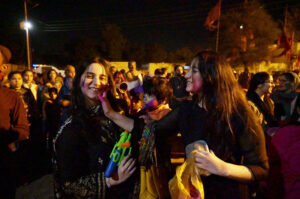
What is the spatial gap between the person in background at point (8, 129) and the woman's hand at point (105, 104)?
128 cm

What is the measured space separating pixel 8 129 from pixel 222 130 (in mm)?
2269

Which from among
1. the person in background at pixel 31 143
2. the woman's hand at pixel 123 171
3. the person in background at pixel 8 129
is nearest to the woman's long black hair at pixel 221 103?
the woman's hand at pixel 123 171

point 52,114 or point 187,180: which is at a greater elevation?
point 187,180

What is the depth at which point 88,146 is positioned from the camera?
1530 millimetres

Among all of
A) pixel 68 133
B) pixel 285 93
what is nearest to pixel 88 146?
pixel 68 133

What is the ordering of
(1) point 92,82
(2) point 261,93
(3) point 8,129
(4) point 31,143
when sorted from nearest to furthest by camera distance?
1. (1) point 92,82
2. (3) point 8,129
3. (2) point 261,93
4. (4) point 31,143

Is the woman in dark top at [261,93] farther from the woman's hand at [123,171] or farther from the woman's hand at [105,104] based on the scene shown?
the woman's hand at [123,171]

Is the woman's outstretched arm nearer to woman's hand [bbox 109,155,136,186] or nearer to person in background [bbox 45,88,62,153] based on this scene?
woman's hand [bbox 109,155,136,186]

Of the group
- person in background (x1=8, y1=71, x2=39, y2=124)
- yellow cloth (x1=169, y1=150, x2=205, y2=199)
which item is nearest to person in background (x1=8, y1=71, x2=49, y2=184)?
person in background (x1=8, y1=71, x2=39, y2=124)

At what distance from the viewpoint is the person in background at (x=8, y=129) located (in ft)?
7.57

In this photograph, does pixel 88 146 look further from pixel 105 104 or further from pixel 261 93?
pixel 261 93

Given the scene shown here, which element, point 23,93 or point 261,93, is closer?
point 261,93

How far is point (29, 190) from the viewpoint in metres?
3.90

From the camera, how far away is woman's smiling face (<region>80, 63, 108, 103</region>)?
1755 millimetres
